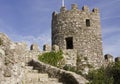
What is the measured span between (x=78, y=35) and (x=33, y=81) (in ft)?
38.9

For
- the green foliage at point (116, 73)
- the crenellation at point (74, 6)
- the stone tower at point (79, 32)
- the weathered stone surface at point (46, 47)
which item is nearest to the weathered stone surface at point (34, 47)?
the weathered stone surface at point (46, 47)

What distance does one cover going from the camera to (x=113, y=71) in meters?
19.1

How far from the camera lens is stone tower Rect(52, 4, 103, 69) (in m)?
26.5

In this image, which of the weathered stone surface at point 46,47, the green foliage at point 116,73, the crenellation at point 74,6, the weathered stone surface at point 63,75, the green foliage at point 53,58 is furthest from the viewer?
the crenellation at point 74,6

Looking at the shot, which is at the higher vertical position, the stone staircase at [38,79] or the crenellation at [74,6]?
the crenellation at [74,6]

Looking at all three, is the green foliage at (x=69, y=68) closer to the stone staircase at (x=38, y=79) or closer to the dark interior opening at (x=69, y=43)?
the dark interior opening at (x=69, y=43)

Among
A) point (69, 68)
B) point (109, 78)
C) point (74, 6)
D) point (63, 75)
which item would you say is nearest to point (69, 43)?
point (74, 6)

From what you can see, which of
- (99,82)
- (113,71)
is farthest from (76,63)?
(99,82)

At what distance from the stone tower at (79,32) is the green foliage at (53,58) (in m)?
1.93

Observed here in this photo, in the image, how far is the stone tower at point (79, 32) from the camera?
26469mm

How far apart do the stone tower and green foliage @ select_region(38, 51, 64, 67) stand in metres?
1.93

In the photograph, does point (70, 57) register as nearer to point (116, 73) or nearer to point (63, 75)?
point (116, 73)

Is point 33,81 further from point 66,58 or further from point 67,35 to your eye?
point 67,35

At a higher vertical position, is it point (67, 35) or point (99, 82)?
point (67, 35)
